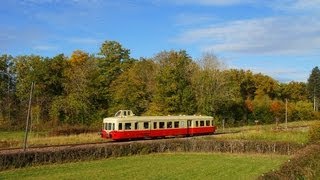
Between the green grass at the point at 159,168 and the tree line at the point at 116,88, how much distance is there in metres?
34.4

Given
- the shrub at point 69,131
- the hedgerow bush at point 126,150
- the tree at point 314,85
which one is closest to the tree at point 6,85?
the shrub at point 69,131

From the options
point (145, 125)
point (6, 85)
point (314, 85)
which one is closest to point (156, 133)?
point (145, 125)

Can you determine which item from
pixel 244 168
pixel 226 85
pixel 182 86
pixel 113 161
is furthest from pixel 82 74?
pixel 244 168

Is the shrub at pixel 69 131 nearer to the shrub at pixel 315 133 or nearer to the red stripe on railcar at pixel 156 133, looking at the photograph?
the red stripe on railcar at pixel 156 133

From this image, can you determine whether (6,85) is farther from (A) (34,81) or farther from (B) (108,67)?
(B) (108,67)

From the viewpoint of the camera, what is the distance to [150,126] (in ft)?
141

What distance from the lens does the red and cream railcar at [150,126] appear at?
134ft

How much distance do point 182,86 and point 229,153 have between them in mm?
31884

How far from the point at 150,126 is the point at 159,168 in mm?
19480

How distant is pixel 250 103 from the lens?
261 ft

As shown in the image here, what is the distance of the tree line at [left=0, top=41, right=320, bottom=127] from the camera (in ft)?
212

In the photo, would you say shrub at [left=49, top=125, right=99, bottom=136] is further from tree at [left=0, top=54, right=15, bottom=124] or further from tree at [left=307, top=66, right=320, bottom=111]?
tree at [left=307, top=66, right=320, bottom=111]

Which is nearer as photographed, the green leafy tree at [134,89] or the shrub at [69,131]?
the shrub at [69,131]

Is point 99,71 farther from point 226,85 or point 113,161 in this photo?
point 113,161
